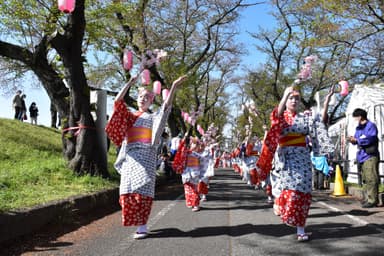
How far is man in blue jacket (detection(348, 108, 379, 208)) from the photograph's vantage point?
7.64m

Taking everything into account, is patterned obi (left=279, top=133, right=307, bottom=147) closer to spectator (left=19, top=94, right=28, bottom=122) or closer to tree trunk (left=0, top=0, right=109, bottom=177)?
tree trunk (left=0, top=0, right=109, bottom=177)

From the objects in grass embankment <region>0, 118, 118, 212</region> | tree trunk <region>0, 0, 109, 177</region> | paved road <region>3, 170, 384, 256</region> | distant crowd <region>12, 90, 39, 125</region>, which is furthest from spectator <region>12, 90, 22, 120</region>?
paved road <region>3, 170, 384, 256</region>

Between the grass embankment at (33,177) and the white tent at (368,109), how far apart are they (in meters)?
7.96

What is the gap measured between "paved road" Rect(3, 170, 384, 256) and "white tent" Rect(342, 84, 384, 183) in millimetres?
5692

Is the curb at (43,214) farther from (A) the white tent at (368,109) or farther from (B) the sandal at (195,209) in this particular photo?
(A) the white tent at (368,109)

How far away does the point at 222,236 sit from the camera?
5055 mm

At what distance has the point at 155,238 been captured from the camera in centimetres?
497

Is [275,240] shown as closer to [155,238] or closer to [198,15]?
[155,238]

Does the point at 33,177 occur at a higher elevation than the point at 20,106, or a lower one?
lower

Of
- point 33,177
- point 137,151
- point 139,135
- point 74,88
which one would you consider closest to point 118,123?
point 139,135

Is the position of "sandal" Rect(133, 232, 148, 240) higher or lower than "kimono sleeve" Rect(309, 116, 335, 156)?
lower

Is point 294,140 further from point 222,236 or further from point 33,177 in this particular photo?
point 33,177

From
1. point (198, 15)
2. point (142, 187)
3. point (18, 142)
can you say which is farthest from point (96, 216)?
point (198, 15)

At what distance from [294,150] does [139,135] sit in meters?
2.19
